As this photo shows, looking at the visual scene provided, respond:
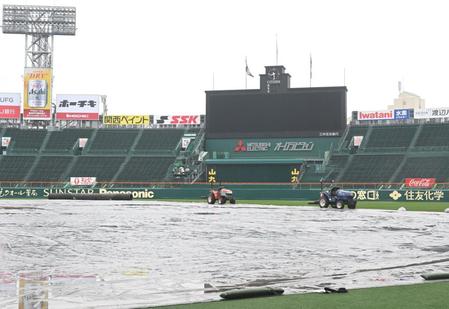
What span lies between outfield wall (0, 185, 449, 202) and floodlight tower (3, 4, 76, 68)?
954 inches

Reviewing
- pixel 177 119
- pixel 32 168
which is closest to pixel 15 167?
pixel 32 168

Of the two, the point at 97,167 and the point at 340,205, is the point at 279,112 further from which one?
the point at 340,205

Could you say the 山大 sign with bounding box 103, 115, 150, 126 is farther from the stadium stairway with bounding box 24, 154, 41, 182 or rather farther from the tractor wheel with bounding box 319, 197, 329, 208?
the tractor wheel with bounding box 319, 197, 329, 208

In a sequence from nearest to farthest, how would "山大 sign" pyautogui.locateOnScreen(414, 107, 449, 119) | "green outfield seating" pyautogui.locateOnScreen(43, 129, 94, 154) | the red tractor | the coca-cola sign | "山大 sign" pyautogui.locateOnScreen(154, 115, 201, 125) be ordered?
the red tractor < the coca-cola sign < "山大 sign" pyautogui.locateOnScreen(414, 107, 449, 119) < "green outfield seating" pyautogui.locateOnScreen(43, 129, 94, 154) < "山大 sign" pyautogui.locateOnScreen(154, 115, 201, 125)

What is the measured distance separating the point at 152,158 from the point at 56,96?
20465 millimetres

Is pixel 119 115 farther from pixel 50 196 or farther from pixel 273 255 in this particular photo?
pixel 273 255

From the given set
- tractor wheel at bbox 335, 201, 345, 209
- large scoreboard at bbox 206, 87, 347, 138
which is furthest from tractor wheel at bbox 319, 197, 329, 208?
large scoreboard at bbox 206, 87, 347, 138

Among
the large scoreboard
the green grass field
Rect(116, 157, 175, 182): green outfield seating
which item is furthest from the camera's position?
Rect(116, 157, 175, 182): green outfield seating

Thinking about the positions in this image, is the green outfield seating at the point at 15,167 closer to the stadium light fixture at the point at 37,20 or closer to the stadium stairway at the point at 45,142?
the stadium stairway at the point at 45,142

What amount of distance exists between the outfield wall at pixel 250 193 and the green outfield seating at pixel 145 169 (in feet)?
17.1

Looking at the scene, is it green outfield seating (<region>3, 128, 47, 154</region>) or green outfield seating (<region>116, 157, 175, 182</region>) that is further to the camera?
green outfield seating (<region>3, 128, 47, 154</region>)

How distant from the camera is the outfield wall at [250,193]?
57.1 meters

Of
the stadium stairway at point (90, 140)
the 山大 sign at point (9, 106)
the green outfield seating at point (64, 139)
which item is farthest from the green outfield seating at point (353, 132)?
the 山大 sign at point (9, 106)

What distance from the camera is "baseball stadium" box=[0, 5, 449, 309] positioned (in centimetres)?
949
